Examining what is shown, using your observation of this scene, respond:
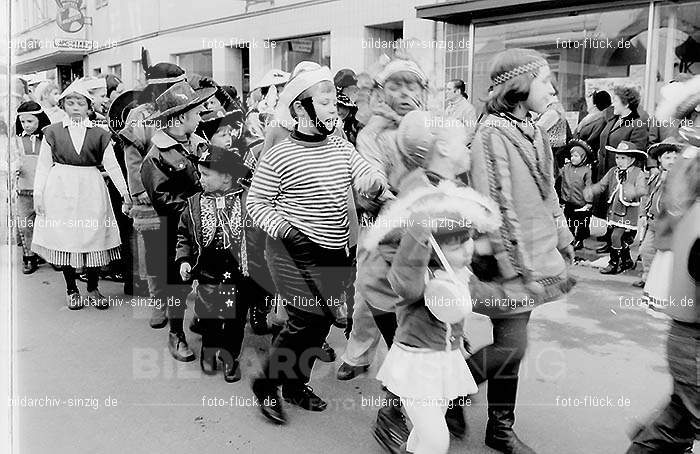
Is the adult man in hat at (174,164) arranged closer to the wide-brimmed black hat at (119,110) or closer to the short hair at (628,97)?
the wide-brimmed black hat at (119,110)

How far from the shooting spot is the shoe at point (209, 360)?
3.72 m

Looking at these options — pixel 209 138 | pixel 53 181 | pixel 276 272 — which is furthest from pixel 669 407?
pixel 53 181

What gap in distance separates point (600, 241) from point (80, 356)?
210 inches

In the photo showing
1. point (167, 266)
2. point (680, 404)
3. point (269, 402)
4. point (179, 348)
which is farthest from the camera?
point (167, 266)

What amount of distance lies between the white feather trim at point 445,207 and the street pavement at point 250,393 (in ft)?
3.21

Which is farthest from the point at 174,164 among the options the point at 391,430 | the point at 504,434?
the point at 504,434

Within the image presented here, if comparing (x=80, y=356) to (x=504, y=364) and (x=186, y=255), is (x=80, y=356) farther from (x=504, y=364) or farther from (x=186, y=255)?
(x=504, y=364)

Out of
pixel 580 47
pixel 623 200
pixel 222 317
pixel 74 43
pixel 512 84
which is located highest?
pixel 580 47

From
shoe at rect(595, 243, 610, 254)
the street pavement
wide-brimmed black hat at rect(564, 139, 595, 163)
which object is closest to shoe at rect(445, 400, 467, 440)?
the street pavement

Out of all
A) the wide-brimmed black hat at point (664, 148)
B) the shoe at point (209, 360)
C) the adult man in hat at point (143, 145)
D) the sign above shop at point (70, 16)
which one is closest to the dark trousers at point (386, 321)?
the shoe at point (209, 360)

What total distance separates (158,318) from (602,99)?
4.79 m

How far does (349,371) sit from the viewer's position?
3.66 m

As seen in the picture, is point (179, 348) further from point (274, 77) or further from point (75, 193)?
point (274, 77)

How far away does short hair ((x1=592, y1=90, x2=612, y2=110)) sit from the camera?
6809mm
